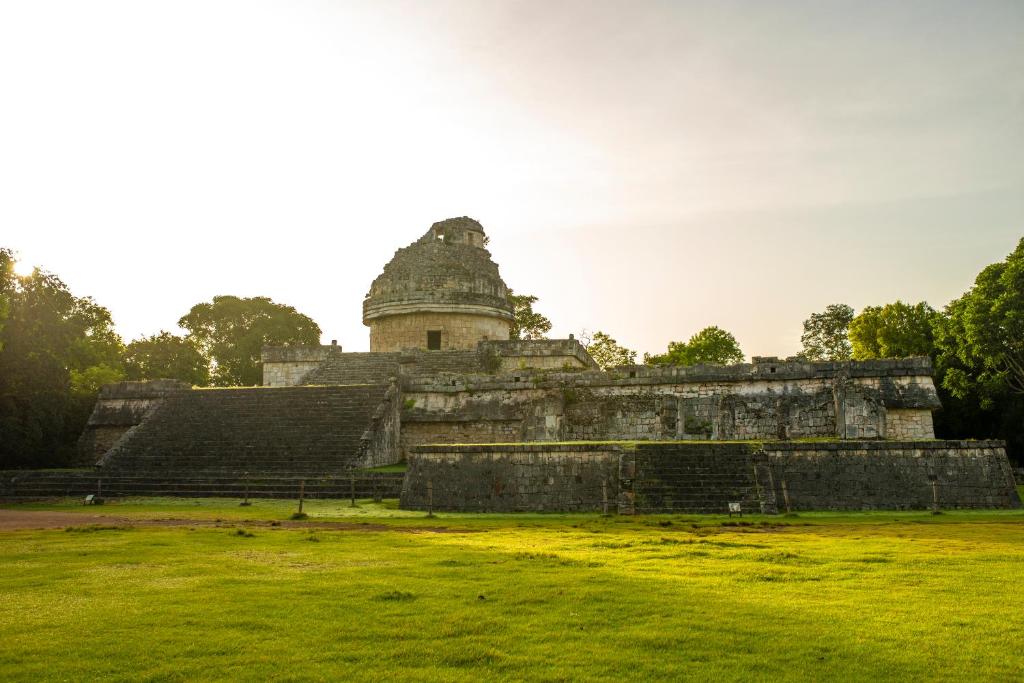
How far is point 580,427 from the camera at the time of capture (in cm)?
2167

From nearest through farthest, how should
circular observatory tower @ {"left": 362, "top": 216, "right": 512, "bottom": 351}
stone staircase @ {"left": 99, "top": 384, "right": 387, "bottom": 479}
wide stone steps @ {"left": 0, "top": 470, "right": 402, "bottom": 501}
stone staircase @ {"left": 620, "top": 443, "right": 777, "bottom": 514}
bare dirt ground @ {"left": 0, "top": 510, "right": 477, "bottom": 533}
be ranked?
bare dirt ground @ {"left": 0, "top": 510, "right": 477, "bottom": 533}
stone staircase @ {"left": 620, "top": 443, "right": 777, "bottom": 514}
wide stone steps @ {"left": 0, "top": 470, "right": 402, "bottom": 501}
stone staircase @ {"left": 99, "top": 384, "right": 387, "bottom": 479}
circular observatory tower @ {"left": 362, "top": 216, "right": 512, "bottom": 351}

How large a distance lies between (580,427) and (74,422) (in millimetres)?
16411

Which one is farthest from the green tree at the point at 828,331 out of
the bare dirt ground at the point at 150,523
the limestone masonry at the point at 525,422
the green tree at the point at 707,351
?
the bare dirt ground at the point at 150,523

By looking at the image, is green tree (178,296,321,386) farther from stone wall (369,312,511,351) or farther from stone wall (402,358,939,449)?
stone wall (402,358,939,449)

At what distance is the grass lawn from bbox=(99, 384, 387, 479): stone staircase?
7999 millimetres

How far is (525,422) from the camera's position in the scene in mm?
21422

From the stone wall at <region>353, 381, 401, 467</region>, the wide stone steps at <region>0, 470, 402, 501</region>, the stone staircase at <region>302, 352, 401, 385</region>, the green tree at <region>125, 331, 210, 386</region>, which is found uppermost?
the green tree at <region>125, 331, 210, 386</region>

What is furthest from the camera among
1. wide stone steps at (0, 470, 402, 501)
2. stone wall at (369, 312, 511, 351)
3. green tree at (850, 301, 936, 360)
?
green tree at (850, 301, 936, 360)

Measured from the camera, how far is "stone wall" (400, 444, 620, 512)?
48.9 feet

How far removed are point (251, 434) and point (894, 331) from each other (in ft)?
88.6

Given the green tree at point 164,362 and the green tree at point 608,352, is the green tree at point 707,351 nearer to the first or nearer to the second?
the green tree at point 608,352

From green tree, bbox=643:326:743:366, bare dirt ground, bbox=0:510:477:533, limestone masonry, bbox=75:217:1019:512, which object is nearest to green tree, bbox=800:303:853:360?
green tree, bbox=643:326:743:366

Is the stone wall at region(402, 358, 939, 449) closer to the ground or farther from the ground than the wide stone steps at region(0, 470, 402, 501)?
farther from the ground

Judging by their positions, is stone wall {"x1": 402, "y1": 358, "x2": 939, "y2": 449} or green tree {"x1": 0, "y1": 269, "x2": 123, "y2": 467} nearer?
stone wall {"x1": 402, "y1": 358, "x2": 939, "y2": 449}
